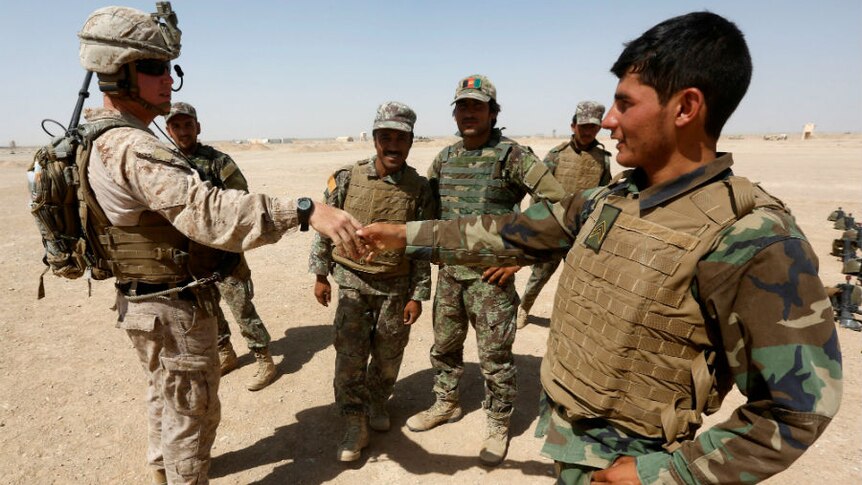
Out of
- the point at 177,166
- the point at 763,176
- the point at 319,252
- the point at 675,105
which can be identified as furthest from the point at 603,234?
the point at 763,176

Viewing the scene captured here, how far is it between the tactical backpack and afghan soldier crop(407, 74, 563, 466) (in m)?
2.30

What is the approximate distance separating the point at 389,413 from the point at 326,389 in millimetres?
761

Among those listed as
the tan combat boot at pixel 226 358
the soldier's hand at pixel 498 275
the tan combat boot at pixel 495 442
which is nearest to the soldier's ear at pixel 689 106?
the soldier's hand at pixel 498 275

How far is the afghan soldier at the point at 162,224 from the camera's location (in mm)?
2125

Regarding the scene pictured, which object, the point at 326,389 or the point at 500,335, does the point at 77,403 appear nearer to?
the point at 326,389

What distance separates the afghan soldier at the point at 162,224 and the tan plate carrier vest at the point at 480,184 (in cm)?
157

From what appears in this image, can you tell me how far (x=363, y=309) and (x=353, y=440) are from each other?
1.05 metres

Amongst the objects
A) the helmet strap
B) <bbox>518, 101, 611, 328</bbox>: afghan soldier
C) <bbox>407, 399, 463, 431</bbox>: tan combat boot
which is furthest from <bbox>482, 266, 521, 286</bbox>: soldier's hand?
<bbox>518, 101, 611, 328</bbox>: afghan soldier

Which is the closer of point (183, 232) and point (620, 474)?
point (620, 474)

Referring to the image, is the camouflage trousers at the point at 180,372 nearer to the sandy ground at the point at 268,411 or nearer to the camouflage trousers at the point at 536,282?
the sandy ground at the point at 268,411

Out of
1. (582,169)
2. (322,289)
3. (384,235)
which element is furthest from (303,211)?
(582,169)

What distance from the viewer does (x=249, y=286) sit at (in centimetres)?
452

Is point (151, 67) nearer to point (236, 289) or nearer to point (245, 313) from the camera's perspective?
point (236, 289)

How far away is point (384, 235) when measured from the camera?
2266mm
